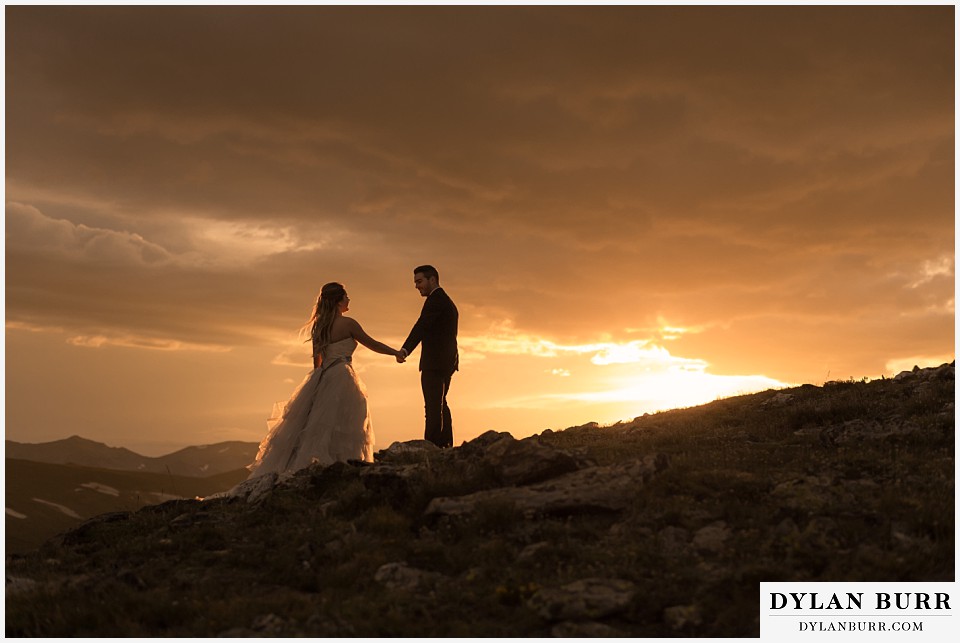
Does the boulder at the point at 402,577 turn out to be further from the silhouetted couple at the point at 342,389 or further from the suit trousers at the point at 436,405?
the suit trousers at the point at 436,405

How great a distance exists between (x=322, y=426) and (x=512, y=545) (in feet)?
27.2

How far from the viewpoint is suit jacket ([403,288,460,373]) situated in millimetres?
20859

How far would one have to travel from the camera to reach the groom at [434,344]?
20875mm

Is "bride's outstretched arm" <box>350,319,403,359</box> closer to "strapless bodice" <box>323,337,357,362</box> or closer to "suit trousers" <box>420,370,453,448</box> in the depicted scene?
"strapless bodice" <box>323,337,357,362</box>

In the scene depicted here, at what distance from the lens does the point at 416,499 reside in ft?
46.8

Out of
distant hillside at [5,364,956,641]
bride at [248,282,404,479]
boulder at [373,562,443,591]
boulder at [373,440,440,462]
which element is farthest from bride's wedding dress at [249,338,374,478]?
boulder at [373,562,443,591]

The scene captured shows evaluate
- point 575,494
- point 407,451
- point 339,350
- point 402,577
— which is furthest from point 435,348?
point 402,577

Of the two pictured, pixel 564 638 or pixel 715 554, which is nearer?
pixel 564 638

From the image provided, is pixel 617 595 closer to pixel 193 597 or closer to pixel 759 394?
pixel 193 597

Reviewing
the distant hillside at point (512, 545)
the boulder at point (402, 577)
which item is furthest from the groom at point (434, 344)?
the boulder at point (402, 577)

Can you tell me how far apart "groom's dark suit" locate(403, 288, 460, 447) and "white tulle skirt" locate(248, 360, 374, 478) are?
187cm

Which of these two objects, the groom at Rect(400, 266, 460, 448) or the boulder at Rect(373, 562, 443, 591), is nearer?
the boulder at Rect(373, 562, 443, 591)

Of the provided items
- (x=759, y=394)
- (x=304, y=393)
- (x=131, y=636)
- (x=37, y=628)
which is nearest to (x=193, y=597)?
(x=131, y=636)

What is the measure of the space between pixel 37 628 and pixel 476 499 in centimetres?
661
